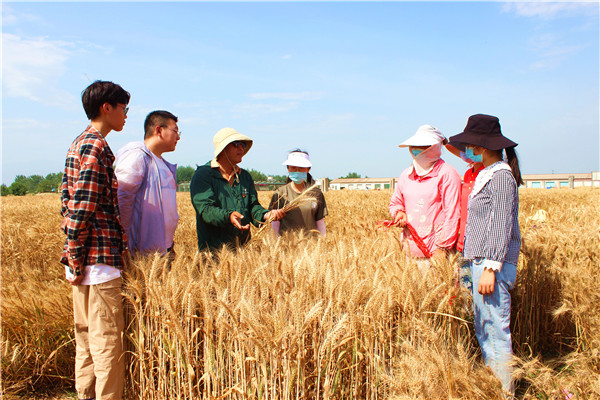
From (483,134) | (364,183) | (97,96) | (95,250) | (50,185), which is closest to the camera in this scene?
(95,250)

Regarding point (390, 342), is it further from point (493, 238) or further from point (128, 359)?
point (128, 359)

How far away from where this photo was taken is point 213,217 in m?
3.17

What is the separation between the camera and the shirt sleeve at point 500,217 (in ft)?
7.47

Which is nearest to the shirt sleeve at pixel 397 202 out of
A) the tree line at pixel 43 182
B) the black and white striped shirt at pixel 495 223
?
the black and white striped shirt at pixel 495 223

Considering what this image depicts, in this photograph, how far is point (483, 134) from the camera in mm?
2531

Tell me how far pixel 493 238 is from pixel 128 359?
2.34 meters

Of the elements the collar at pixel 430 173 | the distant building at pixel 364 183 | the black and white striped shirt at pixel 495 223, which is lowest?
the black and white striped shirt at pixel 495 223

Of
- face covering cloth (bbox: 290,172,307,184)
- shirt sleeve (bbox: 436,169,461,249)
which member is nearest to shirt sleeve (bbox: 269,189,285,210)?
face covering cloth (bbox: 290,172,307,184)

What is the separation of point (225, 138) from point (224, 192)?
465 millimetres

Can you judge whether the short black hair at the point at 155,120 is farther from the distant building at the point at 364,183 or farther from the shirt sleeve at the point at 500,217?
the distant building at the point at 364,183

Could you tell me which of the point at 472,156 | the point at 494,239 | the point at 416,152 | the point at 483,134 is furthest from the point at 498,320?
the point at 416,152

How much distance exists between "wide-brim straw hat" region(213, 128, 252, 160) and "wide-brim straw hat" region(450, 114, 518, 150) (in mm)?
1696

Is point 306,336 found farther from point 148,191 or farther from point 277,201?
point 277,201

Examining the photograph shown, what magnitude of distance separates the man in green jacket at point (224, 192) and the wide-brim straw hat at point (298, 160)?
1.47 ft
